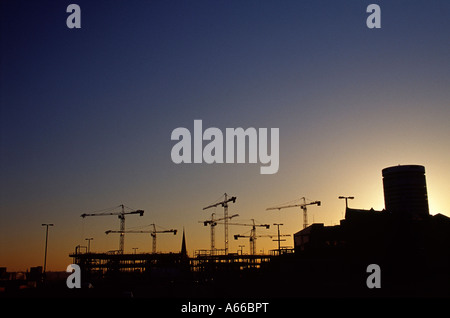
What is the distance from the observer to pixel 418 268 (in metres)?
62.8

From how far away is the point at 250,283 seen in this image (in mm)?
63969

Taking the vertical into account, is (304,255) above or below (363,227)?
below

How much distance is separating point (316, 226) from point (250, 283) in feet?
86.4

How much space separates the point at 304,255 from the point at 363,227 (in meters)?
19.3

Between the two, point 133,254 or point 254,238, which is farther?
point 254,238

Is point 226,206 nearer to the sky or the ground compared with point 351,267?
nearer to the sky

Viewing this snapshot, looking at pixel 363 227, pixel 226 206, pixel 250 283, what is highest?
pixel 226 206
